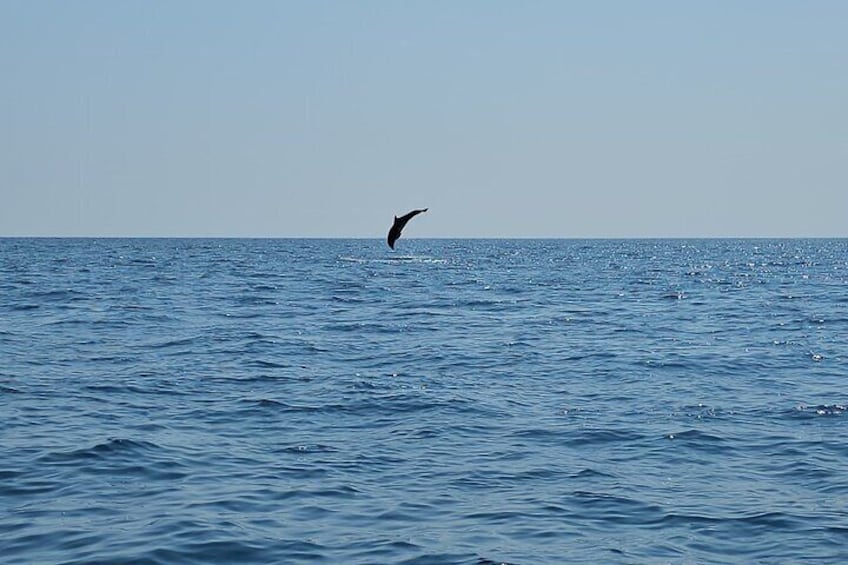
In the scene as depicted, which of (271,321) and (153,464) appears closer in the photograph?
(153,464)

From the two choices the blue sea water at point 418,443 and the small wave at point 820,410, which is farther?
the small wave at point 820,410

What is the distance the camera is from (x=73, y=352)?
945 inches

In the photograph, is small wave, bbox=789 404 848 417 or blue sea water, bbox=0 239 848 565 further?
small wave, bbox=789 404 848 417

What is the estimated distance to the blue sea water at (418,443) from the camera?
33.8ft

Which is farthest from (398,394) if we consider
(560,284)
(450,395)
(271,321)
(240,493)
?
(560,284)

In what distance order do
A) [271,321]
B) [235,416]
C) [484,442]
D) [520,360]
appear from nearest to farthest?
[484,442], [235,416], [520,360], [271,321]

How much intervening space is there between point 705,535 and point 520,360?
13.4m

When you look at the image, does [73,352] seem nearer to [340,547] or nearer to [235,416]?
[235,416]

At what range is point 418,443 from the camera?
576 inches

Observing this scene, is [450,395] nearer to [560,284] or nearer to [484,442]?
[484,442]

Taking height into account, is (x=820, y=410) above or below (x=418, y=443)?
above

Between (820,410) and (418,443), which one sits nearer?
(418,443)

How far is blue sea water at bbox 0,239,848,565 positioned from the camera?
1031cm

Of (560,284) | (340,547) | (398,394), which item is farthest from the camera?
(560,284)
